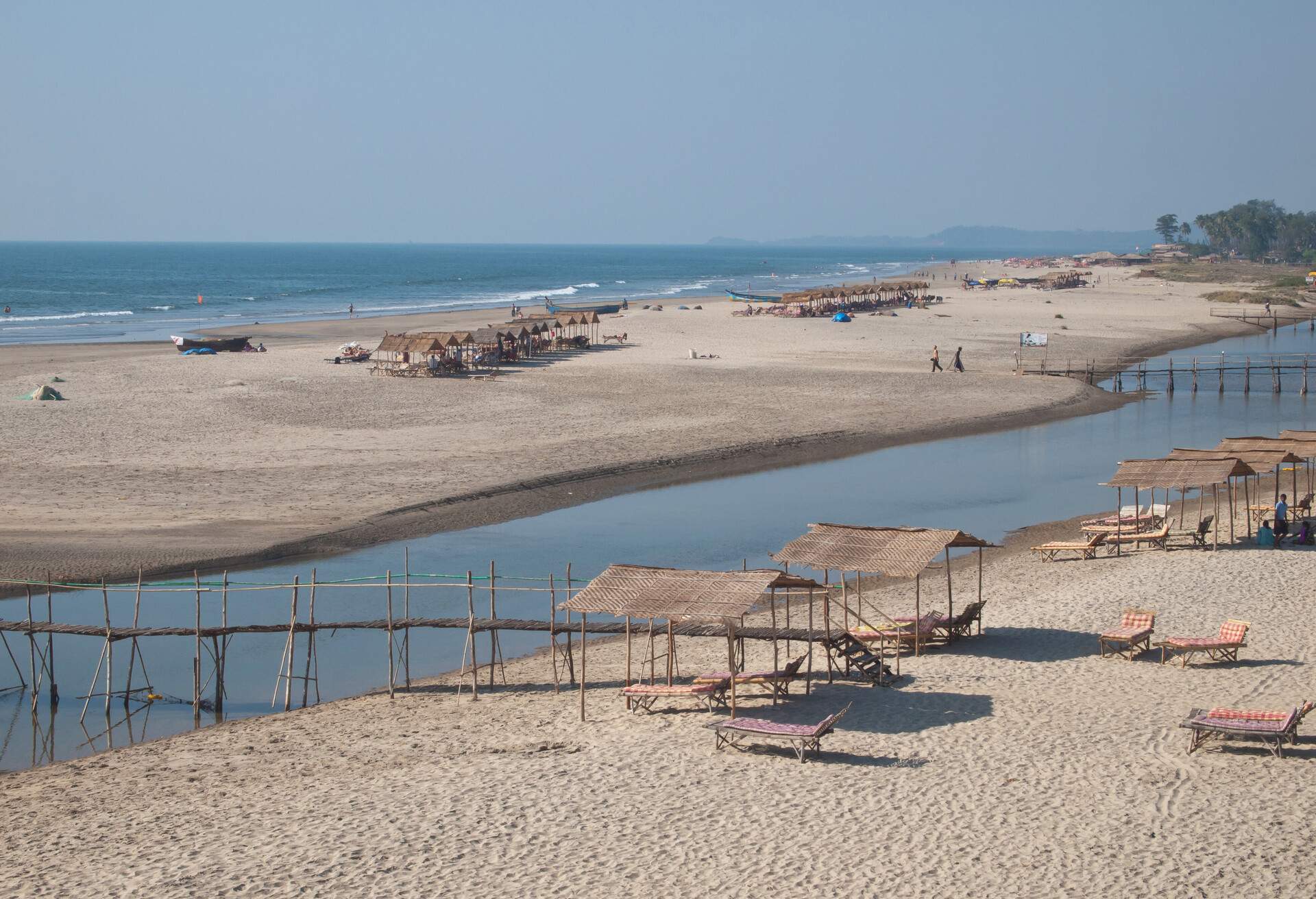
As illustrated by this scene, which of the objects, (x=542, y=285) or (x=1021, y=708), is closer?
(x=1021, y=708)

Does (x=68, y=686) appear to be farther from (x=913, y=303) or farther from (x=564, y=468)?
(x=913, y=303)

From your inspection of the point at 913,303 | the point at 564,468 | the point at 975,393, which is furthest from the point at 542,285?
the point at 564,468

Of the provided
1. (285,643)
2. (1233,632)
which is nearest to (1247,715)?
(1233,632)

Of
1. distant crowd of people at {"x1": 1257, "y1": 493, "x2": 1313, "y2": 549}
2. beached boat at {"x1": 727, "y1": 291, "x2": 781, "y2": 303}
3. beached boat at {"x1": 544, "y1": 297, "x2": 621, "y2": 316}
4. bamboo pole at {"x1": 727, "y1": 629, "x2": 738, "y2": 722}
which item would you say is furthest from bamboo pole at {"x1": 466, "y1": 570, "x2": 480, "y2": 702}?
beached boat at {"x1": 727, "y1": 291, "x2": 781, "y2": 303}

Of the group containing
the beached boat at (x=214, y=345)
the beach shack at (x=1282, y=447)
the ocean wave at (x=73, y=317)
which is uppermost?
the ocean wave at (x=73, y=317)

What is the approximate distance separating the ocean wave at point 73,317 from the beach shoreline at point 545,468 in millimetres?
19603

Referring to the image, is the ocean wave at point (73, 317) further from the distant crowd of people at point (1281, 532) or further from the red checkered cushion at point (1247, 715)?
the red checkered cushion at point (1247, 715)

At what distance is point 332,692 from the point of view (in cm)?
1489

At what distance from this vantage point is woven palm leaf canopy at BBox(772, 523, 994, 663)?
14547mm

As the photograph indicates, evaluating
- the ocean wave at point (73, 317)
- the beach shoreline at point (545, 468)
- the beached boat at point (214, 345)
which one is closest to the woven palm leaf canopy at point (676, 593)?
the beach shoreline at point (545, 468)

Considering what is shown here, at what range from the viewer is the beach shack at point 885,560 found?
14539mm

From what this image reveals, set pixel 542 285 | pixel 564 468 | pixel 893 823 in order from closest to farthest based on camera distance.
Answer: pixel 893 823, pixel 564 468, pixel 542 285

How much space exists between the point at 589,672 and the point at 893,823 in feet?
19.3

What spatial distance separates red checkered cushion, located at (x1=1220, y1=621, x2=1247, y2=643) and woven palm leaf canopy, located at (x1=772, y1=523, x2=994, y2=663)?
2973mm
